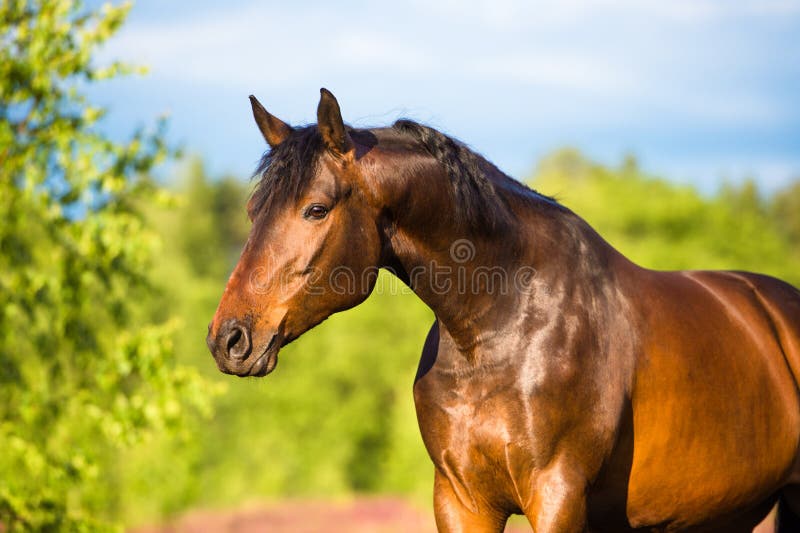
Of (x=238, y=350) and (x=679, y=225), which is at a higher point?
(x=679, y=225)

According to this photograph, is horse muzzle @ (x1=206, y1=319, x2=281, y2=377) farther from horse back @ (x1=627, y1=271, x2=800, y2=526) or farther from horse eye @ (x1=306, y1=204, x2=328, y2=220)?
horse back @ (x1=627, y1=271, x2=800, y2=526)

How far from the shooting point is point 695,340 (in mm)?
4531

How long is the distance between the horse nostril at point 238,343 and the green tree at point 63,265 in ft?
17.4

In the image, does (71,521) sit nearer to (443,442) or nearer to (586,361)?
(443,442)

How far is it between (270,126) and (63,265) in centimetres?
594

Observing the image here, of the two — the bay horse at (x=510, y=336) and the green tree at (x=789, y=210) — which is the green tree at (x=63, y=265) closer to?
the bay horse at (x=510, y=336)

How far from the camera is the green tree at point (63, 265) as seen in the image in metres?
8.55

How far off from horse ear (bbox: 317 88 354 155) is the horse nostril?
2.94ft

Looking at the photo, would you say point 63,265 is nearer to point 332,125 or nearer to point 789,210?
point 332,125

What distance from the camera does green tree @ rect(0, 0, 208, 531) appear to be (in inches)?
336

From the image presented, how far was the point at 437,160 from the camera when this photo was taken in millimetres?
4066

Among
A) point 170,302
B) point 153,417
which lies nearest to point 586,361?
point 153,417

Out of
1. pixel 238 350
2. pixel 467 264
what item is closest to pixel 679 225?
pixel 467 264

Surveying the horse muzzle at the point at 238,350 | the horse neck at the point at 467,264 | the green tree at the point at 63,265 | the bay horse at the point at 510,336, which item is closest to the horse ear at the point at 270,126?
the bay horse at the point at 510,336
